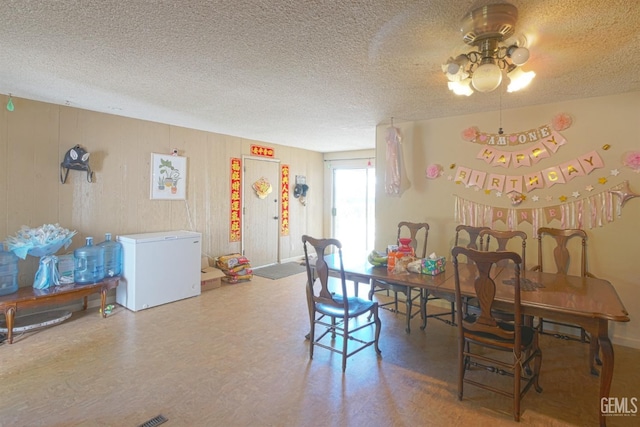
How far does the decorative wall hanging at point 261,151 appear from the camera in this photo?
579 centimetres

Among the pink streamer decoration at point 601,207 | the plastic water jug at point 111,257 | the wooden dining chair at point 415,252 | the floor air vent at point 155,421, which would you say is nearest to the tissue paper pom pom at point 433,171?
the wooden dining chair at point 415,252

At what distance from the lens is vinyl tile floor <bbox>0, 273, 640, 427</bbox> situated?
80.3 inches

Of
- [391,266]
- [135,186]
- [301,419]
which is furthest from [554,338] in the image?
[135,186]

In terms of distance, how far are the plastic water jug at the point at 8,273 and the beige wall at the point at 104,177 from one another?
226 mm

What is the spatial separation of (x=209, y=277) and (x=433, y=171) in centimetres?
331

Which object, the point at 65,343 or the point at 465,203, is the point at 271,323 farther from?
the point at 465,203

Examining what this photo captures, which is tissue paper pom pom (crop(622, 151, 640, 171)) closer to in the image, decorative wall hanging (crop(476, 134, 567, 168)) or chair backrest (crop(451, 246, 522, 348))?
decorative wall hanging (crop(476, 134, 567, 168))

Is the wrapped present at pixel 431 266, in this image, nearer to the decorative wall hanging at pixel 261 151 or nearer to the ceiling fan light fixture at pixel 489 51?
the ceiling fan light fixture at pixel 489 51

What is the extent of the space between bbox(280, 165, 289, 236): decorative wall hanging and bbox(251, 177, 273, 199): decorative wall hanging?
1.26 feet

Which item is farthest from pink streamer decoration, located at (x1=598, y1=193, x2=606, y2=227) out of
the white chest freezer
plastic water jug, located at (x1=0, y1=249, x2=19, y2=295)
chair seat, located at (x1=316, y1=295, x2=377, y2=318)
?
plastic water jug, located at (x1=0, y1=249, x2=19, y2=295)

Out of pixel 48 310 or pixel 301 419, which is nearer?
pixel 301 419

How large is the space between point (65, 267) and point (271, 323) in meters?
2.27

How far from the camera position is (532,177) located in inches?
137

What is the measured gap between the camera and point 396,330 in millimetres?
3342
